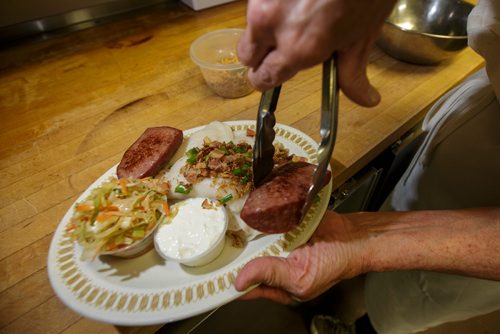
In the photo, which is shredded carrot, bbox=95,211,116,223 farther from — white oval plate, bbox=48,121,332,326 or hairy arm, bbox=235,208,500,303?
hairy arm, bbox=235,208,500,303

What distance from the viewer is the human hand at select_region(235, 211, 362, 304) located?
28.9 inches

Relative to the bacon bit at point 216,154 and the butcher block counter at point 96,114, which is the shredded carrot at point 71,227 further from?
the bacon bit at point 216,154

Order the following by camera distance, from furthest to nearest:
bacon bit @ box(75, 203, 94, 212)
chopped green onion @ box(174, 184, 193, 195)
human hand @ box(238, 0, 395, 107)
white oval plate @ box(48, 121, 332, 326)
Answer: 1. chopped green onion @ box(174, 184, 193, 195)
2. bacon bit @ box(75, 203, 94, 212)
3. white oval plate @ box(48, 121, 332, 326)
4. human hand @ box(238, 0, 395, 107)

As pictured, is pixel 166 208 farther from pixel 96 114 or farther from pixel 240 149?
pixel 96 114

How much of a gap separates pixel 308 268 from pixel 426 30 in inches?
64.2

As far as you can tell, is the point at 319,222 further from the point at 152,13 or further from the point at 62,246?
the point at 152,13

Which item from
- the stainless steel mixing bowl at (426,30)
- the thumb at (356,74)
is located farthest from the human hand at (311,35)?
the stainless steel mixing bowl at (426,30)

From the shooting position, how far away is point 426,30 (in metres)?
1.64

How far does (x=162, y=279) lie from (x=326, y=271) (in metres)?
0.45

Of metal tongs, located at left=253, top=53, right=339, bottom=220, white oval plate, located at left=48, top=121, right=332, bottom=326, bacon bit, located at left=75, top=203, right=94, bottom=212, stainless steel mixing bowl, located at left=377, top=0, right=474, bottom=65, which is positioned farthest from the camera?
stainless steel mixing bowl, located at left=377, top=0, right=474, bottom=65

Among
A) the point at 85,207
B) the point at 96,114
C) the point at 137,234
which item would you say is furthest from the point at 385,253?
the point at 96,114

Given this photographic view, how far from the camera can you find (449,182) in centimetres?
100

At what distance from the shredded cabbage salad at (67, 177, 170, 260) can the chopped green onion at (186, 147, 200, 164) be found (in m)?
0.14

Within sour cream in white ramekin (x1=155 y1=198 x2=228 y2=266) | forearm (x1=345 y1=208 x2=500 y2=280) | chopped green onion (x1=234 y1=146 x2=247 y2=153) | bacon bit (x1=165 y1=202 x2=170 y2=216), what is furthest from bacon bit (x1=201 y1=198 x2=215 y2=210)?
forearm (x1=345 y1=208 x2=500 y2=280)
